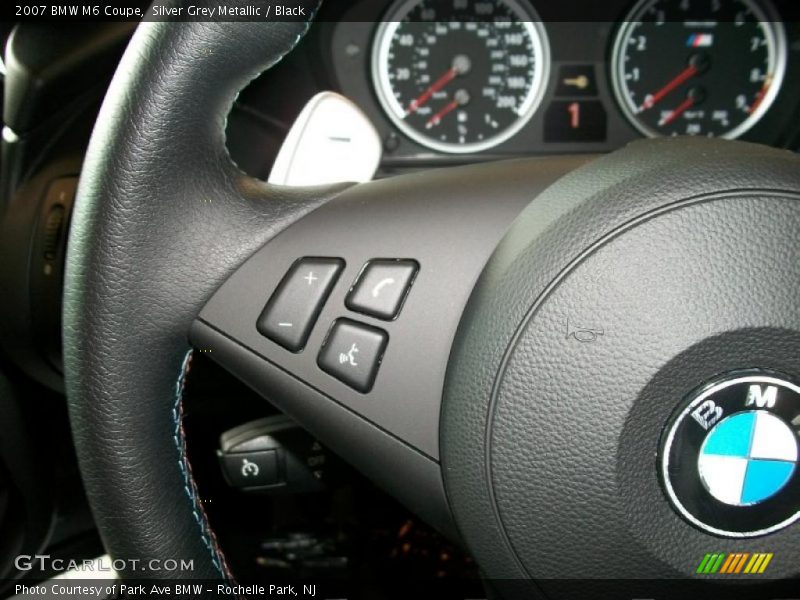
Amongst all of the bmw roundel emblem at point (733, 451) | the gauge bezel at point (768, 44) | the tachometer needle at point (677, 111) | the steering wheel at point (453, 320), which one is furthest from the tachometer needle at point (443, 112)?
the bmw roundel emblem at point (733, 451)

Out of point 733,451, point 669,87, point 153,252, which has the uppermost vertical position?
point 669,87

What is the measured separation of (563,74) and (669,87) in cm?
27

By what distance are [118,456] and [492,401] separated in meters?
0.28

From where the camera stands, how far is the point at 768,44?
1.99 meters

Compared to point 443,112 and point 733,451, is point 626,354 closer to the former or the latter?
point 733,451

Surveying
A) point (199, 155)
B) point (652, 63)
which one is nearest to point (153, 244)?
point (199, 155)

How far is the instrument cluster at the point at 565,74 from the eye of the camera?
1938mm

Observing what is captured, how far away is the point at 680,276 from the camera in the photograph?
54 centimetres

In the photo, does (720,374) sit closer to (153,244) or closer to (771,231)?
(771,231)

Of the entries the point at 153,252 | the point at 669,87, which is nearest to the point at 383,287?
the point at 153,252

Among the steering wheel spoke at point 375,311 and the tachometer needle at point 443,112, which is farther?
the tachometer needle at point 443,112

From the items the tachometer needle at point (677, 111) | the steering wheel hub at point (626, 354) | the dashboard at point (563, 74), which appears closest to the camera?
the steering wheel hub at point (626, 354)

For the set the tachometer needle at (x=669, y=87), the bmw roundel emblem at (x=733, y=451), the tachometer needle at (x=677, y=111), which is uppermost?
the tachometer needle at (x=669, y=87)

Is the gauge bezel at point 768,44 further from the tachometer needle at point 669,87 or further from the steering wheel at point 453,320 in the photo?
the steering wheel at point 453,320
